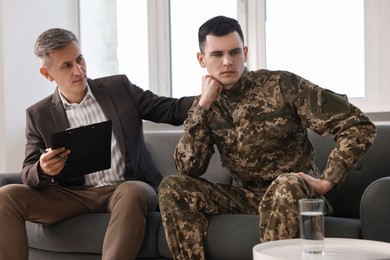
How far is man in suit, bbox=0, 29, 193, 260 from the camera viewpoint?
9.18 ft

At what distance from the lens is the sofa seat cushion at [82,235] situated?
2709 millimetres

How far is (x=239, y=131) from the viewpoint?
2.62 meters

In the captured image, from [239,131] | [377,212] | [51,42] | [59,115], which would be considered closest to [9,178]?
[59,115]

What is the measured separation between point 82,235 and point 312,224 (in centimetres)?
146

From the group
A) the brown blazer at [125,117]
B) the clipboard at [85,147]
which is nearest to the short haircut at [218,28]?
the brown blazer at [125,117]

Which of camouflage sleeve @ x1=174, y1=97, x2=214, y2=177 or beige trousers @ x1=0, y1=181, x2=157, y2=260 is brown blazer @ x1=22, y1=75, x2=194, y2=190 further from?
camouflage sleeve @ x1=174, y1=97, x2=214, y2=177

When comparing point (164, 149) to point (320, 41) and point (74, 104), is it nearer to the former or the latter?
point (74, 104)

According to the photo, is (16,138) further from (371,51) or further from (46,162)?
(371,51)

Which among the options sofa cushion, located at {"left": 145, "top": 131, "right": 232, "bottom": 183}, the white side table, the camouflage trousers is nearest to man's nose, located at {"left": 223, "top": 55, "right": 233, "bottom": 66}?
the camouflage trousers

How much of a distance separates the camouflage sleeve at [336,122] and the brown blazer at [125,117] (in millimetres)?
643

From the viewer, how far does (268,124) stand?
2.59 metres

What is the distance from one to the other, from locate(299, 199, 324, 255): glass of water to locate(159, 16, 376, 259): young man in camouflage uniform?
0.81 meters

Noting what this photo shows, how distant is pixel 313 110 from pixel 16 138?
7.64 feet

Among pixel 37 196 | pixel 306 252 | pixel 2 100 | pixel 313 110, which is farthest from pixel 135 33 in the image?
pixel 306 252
